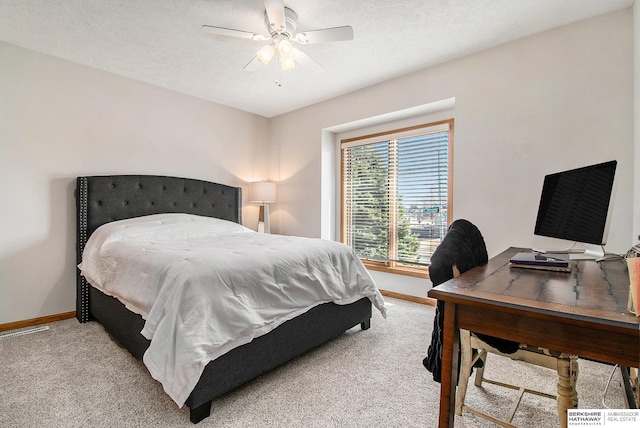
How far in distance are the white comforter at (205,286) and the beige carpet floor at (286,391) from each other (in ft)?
1.13

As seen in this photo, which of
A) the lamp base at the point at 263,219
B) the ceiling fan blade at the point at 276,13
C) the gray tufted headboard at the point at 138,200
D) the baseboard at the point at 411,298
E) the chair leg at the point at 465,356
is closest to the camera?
the chair leg at the point at 465,356

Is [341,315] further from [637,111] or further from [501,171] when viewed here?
[637,111]

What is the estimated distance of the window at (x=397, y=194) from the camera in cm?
329

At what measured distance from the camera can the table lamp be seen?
4.13 m

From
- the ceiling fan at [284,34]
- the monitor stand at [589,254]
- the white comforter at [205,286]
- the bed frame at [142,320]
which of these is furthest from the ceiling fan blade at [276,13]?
A: the monitor stand at [589,254]

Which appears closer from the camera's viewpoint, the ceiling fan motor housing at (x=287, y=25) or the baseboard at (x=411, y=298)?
the ceiling fan motor housing at (x=287, y=25)

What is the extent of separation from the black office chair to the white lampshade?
9.76 feet

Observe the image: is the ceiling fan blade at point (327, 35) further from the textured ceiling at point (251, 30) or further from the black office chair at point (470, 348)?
the black office chair at point (470, 348)

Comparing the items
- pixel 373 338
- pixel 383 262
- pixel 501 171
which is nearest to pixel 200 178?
pixel 383 262

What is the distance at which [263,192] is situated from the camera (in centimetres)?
413

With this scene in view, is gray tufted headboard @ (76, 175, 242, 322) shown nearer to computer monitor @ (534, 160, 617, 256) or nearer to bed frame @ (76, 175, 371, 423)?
bed frame @ (76, 175, 371, 423)

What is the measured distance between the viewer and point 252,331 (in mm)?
1581

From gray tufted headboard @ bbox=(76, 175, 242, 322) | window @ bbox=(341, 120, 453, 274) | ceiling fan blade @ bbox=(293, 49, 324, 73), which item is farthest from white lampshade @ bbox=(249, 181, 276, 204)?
ceiling fan blade @ bbox=(293, 49, 324, 73)

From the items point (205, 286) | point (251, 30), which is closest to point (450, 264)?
point (205, 286)
